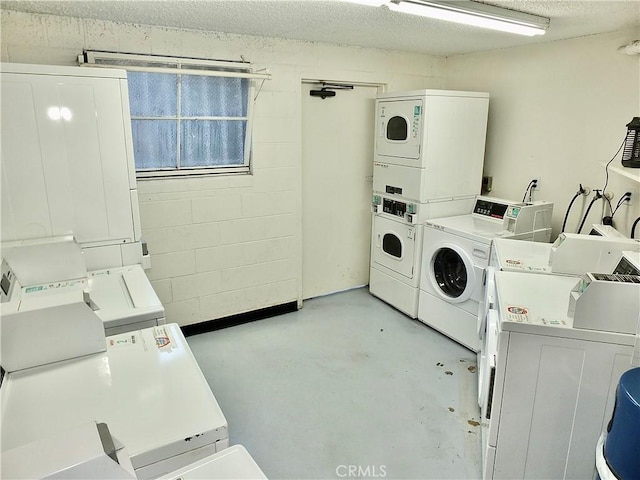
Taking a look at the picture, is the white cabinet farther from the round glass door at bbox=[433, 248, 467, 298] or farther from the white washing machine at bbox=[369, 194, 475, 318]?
the round glass door at bbox=[433, 248, 467, 298]

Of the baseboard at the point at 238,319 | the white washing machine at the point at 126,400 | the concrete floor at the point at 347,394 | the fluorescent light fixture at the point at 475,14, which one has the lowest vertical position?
the concrete floor at the point at 347,394

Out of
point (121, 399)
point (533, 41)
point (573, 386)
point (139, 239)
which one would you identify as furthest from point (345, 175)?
point (121, 399)

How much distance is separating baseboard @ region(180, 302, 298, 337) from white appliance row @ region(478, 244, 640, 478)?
2374 millimetres

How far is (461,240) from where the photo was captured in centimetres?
345

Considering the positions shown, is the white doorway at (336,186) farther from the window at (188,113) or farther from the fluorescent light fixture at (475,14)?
the fluorescent light fixture at (475,14)

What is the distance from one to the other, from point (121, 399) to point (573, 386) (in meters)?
1.93

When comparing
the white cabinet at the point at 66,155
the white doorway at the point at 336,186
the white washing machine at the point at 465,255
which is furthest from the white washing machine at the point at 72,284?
the white washing machine at the point at 465,255

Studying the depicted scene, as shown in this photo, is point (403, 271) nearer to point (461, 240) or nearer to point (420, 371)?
point (461, 240)

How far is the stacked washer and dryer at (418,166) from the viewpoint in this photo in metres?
3.69

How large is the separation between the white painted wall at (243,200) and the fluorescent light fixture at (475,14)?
4.99ft

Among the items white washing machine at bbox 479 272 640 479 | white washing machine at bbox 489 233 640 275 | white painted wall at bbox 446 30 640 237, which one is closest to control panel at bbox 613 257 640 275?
white washing machine at bbox 479 272 640 479

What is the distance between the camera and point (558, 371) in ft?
6.31

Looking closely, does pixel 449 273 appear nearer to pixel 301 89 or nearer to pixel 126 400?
pixel 301 89

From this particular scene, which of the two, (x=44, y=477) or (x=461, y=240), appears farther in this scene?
(x=461, y=240)
